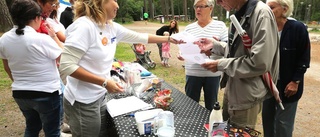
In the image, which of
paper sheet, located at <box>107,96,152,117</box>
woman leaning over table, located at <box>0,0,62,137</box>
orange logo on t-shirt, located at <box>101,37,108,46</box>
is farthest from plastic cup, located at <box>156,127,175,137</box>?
woman leaning over table, located at <box>0,0,62,137</box>

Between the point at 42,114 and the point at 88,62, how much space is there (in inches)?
42.1

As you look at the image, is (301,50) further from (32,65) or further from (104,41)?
(32,65)

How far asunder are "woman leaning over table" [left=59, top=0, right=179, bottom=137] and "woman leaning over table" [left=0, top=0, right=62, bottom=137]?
21.0 inches

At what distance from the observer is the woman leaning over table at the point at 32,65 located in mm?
2143

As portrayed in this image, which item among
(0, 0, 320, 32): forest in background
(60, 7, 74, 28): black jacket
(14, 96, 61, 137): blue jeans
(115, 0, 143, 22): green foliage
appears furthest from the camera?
(115, 0, 143, 22): green foliage

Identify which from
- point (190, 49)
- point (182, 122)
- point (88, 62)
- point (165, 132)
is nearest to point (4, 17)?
point (190, 49)

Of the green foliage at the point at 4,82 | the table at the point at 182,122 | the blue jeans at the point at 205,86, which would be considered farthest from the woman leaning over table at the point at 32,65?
the green foliage at the point at 4,82

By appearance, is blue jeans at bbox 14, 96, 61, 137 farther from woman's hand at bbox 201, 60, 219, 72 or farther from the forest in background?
the forest in background

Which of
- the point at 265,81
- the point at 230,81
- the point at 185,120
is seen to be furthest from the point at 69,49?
the point at 265,81

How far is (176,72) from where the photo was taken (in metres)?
7.55

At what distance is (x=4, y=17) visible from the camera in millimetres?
9922

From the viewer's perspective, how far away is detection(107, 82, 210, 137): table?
1.85 metres

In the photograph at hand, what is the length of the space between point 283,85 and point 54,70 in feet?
7.80

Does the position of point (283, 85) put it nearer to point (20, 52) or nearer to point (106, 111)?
point (106, 111)
